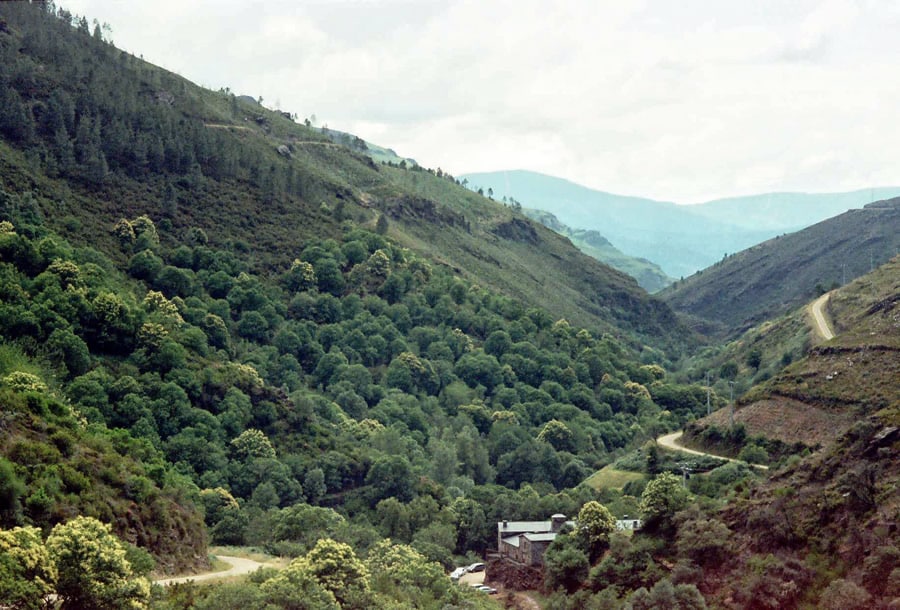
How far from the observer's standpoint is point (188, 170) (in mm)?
112562

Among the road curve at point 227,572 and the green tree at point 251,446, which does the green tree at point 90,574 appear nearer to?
the road curve at point 227,572

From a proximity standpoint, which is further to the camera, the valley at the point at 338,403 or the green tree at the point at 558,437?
the green tree at the point at 558,437

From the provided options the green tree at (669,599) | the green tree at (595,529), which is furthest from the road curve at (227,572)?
the green tree at (669,599)

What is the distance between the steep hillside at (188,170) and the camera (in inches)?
3903

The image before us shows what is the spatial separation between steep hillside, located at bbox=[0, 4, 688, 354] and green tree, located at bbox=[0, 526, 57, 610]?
2451 inches

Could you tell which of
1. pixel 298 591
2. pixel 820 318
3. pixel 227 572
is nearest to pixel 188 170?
pixel 820 318

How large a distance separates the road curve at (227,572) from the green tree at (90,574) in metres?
5.64

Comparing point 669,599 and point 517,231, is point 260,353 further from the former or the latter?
point 517,231

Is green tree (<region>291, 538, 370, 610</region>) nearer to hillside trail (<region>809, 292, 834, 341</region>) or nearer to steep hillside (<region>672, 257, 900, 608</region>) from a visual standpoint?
steep hillside (<region>672, 257, 900, 608</region>)

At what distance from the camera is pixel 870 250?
180 metres

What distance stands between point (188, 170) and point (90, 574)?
3387 inches

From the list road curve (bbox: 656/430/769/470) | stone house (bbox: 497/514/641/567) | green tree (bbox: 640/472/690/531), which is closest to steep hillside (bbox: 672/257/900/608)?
green tree (bbox: 640/472/690/531)

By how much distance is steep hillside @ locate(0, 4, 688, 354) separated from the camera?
9912cm

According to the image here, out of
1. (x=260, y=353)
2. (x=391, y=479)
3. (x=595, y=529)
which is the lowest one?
(x=595, y=529)
